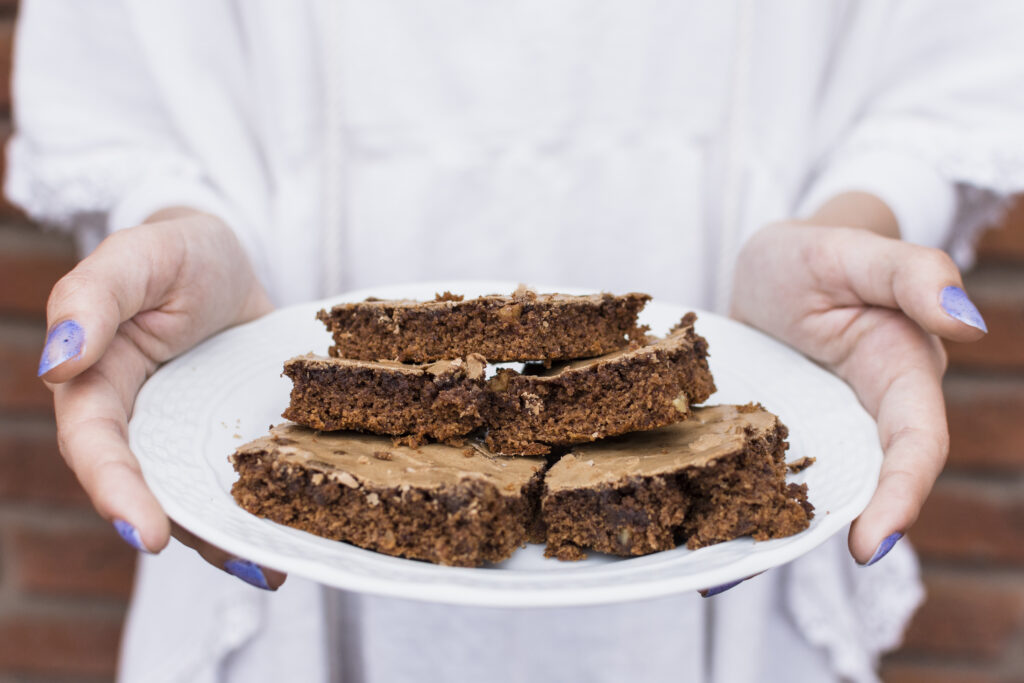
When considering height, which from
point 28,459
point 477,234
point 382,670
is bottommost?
point 382,670

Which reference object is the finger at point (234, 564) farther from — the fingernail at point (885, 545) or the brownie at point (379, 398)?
the fingernail at point (885, 545)

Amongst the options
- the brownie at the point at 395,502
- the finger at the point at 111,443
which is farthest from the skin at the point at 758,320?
the brownie at the point at 395,502

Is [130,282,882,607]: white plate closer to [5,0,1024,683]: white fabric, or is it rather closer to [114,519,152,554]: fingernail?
[114,519,152,554]: fingernail

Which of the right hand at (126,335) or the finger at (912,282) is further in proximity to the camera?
the finger at (912,282)

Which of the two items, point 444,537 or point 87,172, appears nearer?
point 444,537

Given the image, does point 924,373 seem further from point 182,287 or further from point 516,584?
point 182,287

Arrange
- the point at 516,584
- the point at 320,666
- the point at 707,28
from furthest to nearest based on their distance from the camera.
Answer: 1. the point at 707,28
2. the point at 320,666
3. the point at 516,584

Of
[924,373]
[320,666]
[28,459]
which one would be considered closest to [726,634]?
[924,373]
